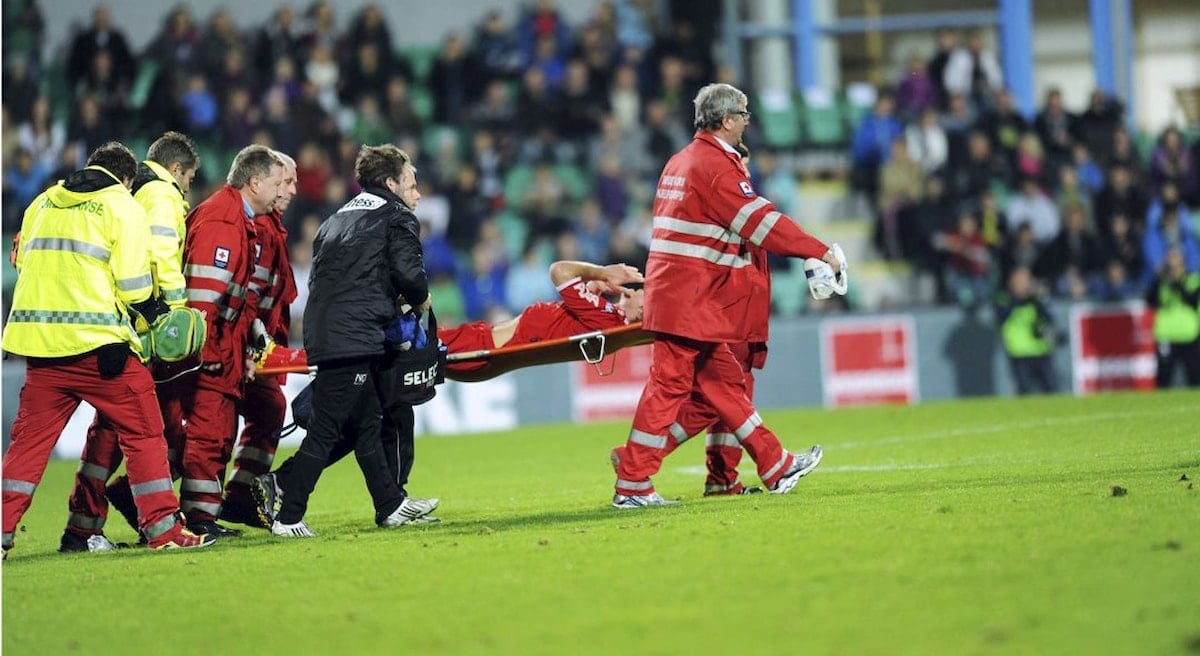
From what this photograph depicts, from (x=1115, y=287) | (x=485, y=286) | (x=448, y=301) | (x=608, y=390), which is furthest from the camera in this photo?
(x=448, y=301)

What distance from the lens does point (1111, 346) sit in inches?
773

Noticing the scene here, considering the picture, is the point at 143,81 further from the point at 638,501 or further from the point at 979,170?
the point at 638,501

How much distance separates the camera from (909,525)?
7.98 meters

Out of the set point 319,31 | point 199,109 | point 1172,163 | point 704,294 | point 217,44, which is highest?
point 319,31

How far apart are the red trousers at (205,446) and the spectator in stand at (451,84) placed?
13868mm

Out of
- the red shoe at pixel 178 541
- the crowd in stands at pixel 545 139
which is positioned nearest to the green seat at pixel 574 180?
the crowd in stands at pixel 545 139

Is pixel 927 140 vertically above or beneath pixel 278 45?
beneath

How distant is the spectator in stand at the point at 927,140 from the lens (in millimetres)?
22312

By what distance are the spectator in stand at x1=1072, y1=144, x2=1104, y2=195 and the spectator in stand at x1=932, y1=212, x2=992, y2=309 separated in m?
2.04

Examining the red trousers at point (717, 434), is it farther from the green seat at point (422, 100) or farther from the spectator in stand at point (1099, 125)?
the spectator in stand at point (1099, 125)

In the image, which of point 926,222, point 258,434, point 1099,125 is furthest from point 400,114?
point 258,434

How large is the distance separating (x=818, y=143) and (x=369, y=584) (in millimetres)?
17227

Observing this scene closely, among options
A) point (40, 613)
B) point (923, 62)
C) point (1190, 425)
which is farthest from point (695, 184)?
point (923, 62)

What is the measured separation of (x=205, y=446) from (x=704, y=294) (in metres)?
2.73
